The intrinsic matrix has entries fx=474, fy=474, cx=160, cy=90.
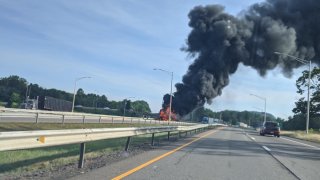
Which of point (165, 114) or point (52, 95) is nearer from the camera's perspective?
point (165, 114)

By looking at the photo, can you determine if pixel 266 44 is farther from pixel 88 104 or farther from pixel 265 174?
pixel 88 104

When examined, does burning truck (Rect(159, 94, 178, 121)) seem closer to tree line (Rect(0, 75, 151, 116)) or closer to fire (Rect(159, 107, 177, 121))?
fire (Rect(159, 107, 177, 121))

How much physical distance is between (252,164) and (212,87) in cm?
4866

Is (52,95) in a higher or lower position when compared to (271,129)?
higher

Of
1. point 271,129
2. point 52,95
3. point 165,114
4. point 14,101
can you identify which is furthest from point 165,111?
point 52,95

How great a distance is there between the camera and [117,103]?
568 ft

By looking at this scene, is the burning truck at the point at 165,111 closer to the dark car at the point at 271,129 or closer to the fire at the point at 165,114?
the fire at the point at 165,114

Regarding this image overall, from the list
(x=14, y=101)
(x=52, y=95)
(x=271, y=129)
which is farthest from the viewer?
(x=52, y=95)

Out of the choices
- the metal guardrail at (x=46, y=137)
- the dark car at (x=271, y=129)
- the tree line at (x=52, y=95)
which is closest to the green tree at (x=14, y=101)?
the tree line at (x=52, y=95)

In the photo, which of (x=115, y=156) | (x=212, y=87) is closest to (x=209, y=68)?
(x=212, y=87)

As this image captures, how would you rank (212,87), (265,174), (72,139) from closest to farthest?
(72,139) → (265,174) → (212,87)

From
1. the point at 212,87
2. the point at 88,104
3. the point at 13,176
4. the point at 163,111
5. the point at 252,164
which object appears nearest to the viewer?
the point at 13,176

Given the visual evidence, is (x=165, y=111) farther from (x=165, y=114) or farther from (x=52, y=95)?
(x=52, y=95)

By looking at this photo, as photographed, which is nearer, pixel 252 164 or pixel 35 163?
pixel 35 163
